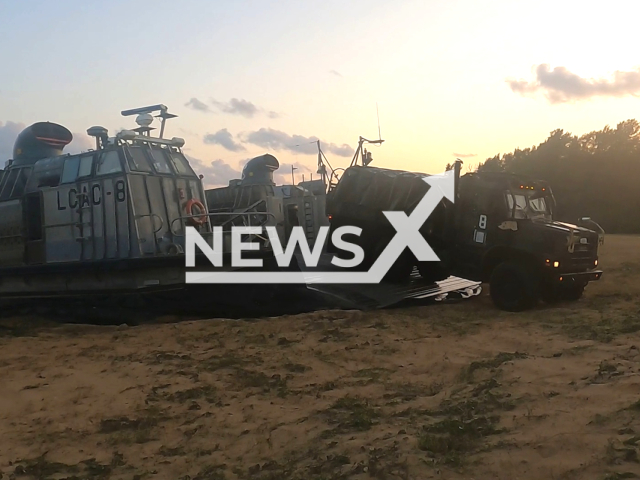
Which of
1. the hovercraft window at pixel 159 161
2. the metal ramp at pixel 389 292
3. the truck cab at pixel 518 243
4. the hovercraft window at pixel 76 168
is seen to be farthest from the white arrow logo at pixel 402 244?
the hovercraft window at pixel 76 168

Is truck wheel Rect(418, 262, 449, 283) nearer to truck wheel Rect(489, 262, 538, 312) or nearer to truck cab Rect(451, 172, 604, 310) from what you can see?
truck cab Rect(451, 172, 604, 310)

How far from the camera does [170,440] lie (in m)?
4.34

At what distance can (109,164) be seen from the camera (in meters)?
9.96

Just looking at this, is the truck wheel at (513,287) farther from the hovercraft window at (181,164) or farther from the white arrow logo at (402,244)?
the hovercraft window at (181,164)

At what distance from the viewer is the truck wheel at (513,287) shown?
9828 mm

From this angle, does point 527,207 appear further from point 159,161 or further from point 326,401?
point 326,401

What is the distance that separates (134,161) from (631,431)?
8481mm

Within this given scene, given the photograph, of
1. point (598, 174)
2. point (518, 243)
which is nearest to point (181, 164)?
point (518, 243)

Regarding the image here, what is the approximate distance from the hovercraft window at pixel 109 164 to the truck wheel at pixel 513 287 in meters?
6.69

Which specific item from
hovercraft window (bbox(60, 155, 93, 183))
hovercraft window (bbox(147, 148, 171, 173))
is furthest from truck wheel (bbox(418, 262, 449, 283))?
hovercraft window (bbox(60, 155, 93, 183))

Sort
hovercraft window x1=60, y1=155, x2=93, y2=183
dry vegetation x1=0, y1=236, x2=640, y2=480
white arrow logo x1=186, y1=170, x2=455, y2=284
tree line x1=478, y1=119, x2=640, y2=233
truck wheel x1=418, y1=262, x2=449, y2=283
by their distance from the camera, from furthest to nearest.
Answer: tree line x1=478, y1=119, x2=640, y2=233 → truck wheel x1=418, y1=262, x2=449, y2=283 → white arrow logo x1=186, y1=170, x2=455, y2=284 → hovercraft window x1=60, y1=155, x2=93, y2=183 → dry vegetation x1=0, y1=236, x2=640, y2=480

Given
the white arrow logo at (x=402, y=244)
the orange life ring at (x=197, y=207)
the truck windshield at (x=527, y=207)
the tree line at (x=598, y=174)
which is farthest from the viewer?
the tree line at (x=598, y=174)

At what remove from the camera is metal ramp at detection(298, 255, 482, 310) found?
10812mm

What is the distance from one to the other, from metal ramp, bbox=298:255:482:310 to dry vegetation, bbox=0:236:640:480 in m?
2.20
